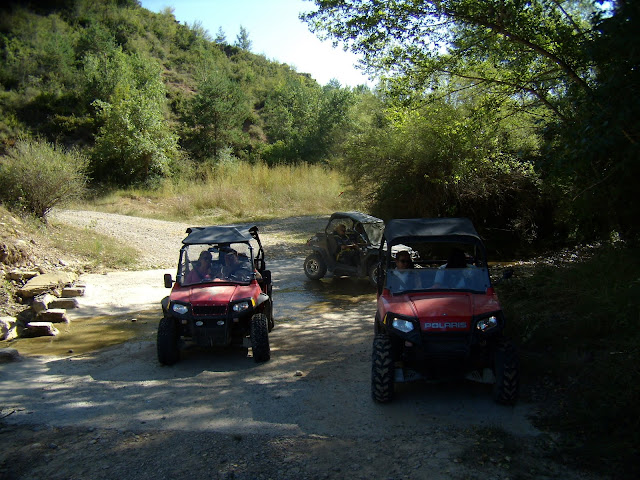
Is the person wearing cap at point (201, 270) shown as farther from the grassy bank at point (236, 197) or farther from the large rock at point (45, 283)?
the grassy bank at point (236, 197)

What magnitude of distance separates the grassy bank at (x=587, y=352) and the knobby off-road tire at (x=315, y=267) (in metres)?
5.05

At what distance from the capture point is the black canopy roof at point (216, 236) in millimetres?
8034

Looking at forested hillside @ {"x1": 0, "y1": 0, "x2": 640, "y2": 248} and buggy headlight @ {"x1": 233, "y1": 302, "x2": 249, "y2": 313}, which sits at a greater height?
forested hillside @ {"x1": 0, "y1": 0, "x2": 640, "y2": 248}

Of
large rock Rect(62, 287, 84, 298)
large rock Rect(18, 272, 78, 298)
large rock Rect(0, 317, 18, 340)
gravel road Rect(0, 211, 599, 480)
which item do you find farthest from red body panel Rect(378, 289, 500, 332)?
large rock Rect(18, 272, 78, 298)

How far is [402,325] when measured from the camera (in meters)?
5.68

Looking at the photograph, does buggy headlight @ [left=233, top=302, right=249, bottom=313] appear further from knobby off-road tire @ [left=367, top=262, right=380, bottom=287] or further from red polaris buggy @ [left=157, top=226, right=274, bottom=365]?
→ knobby off-road tire @ [left=367, top=262, right=380, bottom=287]

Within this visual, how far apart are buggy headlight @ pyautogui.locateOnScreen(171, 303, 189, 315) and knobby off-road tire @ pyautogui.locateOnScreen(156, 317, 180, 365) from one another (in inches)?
6.6

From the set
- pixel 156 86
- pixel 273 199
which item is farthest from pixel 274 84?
pixel 273 199

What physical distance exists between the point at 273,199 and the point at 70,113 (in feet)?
69.9

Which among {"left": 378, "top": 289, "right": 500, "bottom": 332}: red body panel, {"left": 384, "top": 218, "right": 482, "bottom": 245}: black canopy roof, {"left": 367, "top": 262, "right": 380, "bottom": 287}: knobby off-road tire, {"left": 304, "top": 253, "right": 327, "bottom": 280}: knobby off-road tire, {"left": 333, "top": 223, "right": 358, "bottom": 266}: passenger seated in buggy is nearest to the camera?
{"left": 378, "top": 289, "right": 500, "bottom": 332}: red body panel

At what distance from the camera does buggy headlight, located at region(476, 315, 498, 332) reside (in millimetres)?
5621

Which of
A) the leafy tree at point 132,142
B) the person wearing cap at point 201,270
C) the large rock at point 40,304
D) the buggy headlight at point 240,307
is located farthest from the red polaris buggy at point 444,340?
the leafy tree at point 132,142

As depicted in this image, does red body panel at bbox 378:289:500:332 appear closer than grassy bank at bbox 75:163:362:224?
Yes

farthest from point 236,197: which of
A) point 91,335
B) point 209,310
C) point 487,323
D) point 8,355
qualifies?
point 487,323
